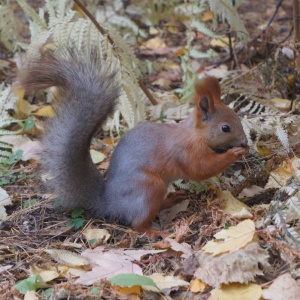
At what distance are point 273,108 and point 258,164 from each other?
36 cm

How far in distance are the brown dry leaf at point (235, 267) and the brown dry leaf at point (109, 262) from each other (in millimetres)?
248

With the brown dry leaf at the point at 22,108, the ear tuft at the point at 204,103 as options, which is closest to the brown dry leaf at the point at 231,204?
the ear tuft at the point at 204,103

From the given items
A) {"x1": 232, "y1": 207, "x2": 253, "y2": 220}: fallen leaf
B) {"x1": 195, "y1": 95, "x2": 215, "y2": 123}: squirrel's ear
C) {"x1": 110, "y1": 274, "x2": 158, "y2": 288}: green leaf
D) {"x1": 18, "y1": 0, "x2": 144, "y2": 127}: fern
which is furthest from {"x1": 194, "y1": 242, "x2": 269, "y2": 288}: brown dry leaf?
{"x1": 18, "y1": 0, "x2": 144, "y2": 127}: fern

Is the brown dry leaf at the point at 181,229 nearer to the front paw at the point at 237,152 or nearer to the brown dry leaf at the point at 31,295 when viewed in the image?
the front paw at the point at 237,152

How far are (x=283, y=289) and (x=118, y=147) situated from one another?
113 centimetres

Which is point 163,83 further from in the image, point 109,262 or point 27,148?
point 109,262

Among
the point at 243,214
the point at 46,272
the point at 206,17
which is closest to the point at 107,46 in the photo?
the point at 243,214

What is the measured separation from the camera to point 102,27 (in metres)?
3.12

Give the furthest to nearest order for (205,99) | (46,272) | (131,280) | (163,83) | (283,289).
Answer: (163,83) < (205,99) < (46,272) < (131,280) < (283,289)

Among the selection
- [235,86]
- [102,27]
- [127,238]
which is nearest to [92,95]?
[127,238]

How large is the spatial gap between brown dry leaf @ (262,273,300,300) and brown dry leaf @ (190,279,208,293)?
0.69ft

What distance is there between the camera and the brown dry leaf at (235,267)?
1.75m

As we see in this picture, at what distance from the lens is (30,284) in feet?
6.14

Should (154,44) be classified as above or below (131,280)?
above
